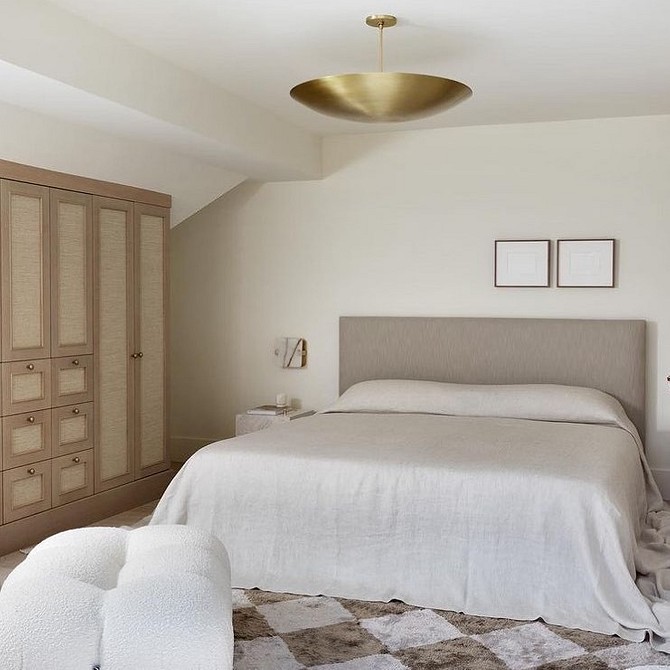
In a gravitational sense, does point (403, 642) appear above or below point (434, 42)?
below

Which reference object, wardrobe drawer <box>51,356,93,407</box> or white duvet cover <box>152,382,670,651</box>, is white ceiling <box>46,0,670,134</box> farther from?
white duvet cover <box>152,382,670,651</box>

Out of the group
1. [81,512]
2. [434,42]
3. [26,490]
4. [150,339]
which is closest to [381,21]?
[434,42]

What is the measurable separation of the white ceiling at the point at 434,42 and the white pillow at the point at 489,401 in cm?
152

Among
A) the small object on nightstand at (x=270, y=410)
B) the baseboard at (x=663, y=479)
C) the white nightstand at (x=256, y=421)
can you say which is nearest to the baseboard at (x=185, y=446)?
the small object on nightstand at (x=270, y=410)

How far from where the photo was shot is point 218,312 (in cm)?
605

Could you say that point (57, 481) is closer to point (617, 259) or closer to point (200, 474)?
point (200, 474)

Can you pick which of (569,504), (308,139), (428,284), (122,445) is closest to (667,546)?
(569,504)

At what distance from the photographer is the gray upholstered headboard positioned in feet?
16.4

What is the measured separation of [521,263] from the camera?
5277mm

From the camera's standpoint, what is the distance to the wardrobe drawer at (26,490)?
393 cm

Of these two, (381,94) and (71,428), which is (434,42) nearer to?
(381,94)

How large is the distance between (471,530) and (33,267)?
2.23 m

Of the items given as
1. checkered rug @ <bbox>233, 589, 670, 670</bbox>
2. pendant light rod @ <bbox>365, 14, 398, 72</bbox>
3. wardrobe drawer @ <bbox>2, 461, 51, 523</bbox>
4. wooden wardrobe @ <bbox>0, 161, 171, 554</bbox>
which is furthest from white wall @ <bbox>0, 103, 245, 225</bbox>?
checkered rug @ <bbox>233, 589, 670, 670</bbox>

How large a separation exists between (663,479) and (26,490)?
3.37 metres
